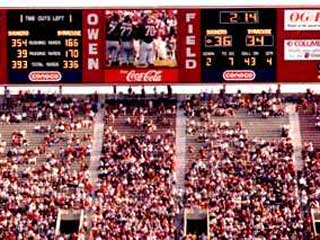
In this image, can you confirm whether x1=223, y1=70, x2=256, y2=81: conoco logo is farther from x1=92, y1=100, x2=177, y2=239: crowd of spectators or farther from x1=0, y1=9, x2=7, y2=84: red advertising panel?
x1=0, y1=9, x2=7, y2=84: red advertising panel

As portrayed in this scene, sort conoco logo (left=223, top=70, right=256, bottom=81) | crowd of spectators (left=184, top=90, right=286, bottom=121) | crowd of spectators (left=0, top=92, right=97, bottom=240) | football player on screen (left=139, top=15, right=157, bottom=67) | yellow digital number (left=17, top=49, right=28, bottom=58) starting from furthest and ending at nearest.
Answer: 1. crowd of spectators (left=184, top=90, right=286, bottom=121)
2. conoco logo (left=223, top=70, right=256, bottom=81)
3. yellow digital number (left=17, top=49, right=28, bottom=58)
4. football player on screen (left=139, top=15, right=157, bottom=67)
5. crowd of spectators (left=0, top=92, right=97, bottom=240)

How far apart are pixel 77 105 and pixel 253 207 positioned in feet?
32.6

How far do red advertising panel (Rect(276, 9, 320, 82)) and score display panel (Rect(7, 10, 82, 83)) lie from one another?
8.09 meters

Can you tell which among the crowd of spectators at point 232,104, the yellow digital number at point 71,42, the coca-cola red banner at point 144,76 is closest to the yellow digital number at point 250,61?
the crowd of spectators at point 232,104

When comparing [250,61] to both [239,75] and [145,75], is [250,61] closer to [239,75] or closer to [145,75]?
[239,75]

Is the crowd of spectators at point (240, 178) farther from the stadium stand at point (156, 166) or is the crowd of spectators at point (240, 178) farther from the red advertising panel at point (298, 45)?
the red advertising panel at point (298, 45)

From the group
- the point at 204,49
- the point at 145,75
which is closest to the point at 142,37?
the point at 145,75

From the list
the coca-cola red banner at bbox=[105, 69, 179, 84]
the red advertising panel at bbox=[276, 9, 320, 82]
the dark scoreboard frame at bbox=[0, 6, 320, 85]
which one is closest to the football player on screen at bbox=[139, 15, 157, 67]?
the dark scoreboard frame at bbox=[0, 6, 320, 85]

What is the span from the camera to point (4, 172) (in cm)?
5947

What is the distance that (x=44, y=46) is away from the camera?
61.8 m

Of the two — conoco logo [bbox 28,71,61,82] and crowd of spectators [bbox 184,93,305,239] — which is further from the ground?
conoco logo [bbox 28,71,61,82]

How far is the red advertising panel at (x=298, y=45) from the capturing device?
2431 inches

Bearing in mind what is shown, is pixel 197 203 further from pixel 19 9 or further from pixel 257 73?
pixel 19 9

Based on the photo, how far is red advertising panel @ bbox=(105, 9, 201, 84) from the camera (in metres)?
61.4
